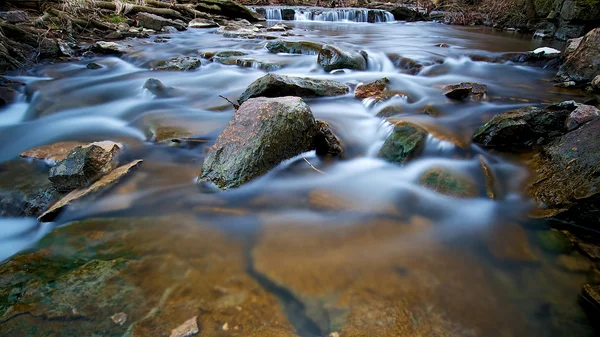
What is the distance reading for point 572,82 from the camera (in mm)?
5863

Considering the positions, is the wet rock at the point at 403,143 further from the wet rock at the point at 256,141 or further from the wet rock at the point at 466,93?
the wet rock at the point at 466,93

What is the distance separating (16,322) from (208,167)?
190cm

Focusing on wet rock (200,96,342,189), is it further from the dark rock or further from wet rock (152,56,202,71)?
the dark rock

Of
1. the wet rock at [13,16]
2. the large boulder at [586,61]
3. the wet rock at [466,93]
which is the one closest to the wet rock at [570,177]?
the wet rock at [466,93]

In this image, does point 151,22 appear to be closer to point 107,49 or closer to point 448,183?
point 107,49

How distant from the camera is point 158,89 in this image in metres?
6.08

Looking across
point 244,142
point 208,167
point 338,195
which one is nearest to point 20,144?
point 208,167

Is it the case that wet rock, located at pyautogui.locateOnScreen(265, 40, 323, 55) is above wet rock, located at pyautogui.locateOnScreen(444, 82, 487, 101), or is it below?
above

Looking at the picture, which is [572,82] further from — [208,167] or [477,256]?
[208,167]

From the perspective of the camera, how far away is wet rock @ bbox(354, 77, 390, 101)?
554cm

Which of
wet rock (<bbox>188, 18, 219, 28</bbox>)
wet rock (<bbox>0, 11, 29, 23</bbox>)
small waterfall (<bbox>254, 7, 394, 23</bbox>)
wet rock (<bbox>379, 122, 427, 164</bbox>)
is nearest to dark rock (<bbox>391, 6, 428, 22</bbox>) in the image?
small waterfall (<bbox>254, 7, 394, 23</bbox>)

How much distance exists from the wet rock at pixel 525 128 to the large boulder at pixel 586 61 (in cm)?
292

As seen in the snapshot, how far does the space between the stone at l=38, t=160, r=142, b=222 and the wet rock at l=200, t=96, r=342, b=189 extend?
886 millimetres

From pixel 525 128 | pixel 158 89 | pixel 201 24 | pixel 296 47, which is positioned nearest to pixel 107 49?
pixel 158 89
